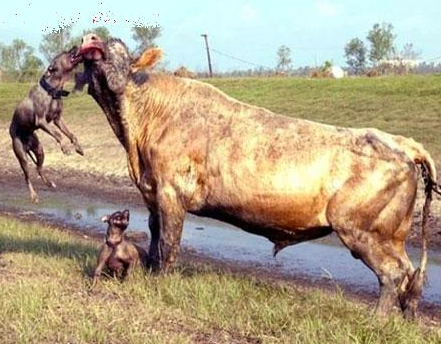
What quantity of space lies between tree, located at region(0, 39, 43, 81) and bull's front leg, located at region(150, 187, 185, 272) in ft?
135

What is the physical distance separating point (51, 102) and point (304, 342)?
246 inches

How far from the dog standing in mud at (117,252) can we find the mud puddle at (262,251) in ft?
11.2

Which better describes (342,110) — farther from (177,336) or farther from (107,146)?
(177,336)

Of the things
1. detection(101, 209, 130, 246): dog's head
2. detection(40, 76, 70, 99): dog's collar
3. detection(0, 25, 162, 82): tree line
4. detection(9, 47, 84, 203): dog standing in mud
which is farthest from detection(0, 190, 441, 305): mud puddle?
detection(0, 25, 162, 82): tree line

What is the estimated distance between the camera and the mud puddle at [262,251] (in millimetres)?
11781

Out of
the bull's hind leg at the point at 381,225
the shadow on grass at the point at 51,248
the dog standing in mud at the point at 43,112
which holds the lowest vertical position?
the shadow on grass at the point at 51,248

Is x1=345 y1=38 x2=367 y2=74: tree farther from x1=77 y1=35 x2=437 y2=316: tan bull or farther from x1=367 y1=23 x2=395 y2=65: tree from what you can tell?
x1=77 y1=35 x2=437 y2=316: tan bull

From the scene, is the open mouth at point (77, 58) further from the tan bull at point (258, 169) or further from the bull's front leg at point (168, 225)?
the bull's front leg at point (168, 225)

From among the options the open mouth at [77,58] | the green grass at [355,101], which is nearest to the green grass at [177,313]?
the open mouth at [77,58]

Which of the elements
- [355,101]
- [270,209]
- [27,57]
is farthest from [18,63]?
[270,209]

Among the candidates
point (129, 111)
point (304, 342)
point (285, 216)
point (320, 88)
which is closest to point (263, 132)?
point (285, 216)

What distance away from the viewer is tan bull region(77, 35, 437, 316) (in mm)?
7848

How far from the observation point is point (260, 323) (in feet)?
23.7

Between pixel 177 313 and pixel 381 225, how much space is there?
1775mm
